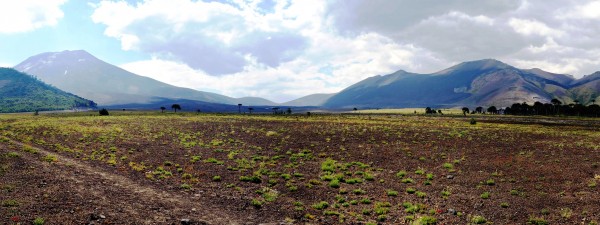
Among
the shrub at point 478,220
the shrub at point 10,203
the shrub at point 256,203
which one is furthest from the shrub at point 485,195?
the shrub at point 10,203

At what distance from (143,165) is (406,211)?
25205mm

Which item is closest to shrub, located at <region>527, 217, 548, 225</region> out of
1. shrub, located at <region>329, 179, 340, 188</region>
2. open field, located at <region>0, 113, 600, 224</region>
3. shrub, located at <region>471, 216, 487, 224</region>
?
open field, located at <region>0, 113, 600, 224</region>

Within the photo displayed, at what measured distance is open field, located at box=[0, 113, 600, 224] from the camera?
73.0 ft

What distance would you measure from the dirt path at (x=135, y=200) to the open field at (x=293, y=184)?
7cm

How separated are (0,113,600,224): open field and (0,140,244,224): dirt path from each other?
0.07m

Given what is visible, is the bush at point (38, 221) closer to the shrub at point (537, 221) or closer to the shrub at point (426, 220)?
the shrub at point (426, 220)

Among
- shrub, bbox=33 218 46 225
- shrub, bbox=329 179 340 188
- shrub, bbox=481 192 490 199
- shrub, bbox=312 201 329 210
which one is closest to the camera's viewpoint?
shrub, bbox=33 218 46 225

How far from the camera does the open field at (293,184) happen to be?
22266 mm

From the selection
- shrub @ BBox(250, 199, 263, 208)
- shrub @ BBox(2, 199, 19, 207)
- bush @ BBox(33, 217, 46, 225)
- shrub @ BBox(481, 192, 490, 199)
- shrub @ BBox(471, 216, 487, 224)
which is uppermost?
shrub @ BBox(2, 199, 19, 207)

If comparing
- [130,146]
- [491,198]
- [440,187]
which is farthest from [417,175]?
[130,146]

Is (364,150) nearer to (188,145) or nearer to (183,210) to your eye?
Result: (188,145)

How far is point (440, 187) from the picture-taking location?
29.6 m

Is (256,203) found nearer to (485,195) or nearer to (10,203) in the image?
(10,203)

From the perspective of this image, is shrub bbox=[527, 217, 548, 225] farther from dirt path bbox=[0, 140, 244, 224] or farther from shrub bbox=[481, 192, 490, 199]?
dirt path bbox=[0, 140, 244, 224]
